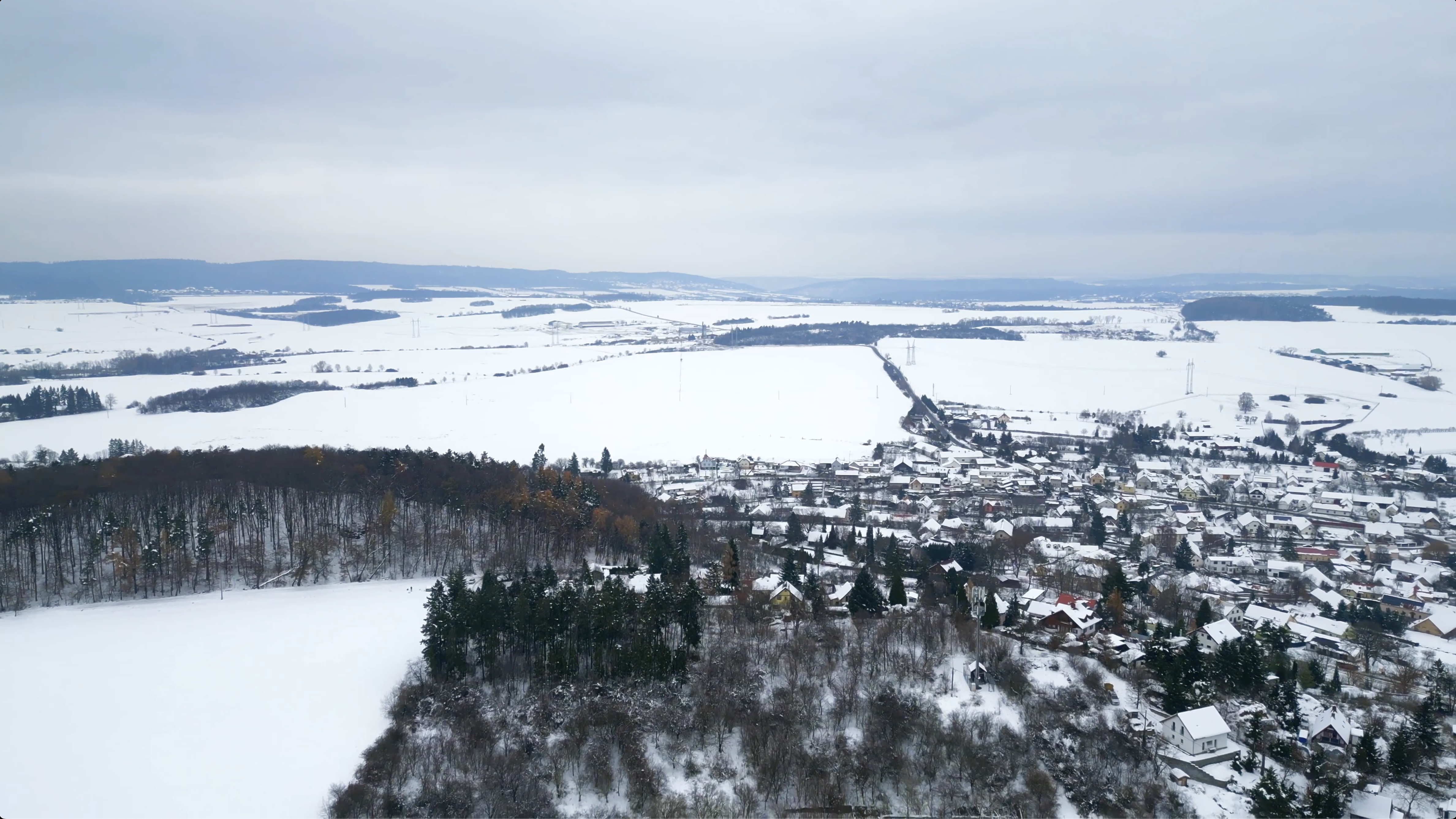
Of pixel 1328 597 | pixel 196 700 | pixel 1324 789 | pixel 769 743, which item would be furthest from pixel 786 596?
pixel 1328 597

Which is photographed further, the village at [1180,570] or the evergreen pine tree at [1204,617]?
the evergreen pine tree at [1204,617]

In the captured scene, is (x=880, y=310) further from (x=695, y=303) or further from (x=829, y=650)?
(x=829, y=650)

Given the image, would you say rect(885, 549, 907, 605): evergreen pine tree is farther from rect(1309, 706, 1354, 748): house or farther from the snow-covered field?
the snow-covered field

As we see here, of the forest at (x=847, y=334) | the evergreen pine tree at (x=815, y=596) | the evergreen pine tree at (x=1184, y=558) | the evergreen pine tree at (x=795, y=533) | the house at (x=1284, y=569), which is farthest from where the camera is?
the forest at (x=847, y=334)

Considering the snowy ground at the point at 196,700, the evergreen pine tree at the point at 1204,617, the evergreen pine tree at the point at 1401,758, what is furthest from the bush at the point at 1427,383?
the snowy ground at the point at 196,700

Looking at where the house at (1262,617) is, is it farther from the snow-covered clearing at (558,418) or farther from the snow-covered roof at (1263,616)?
the snow-covered clearing at (558,418)

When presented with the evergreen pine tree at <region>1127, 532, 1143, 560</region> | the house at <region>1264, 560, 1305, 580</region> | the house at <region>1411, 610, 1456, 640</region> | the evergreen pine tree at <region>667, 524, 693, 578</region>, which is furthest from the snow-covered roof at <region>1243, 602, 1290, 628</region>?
the evergreen pine tree at <region>667, 524, 693, 578</region>

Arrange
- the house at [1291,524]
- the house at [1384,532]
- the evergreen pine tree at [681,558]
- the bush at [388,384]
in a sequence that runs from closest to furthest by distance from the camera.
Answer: the evergreen pine tree at [681,558] < the house at [1384,532] < the house at [1291,524] < the bush at [388,384]

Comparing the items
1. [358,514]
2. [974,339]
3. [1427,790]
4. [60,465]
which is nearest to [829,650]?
[1427,790]
